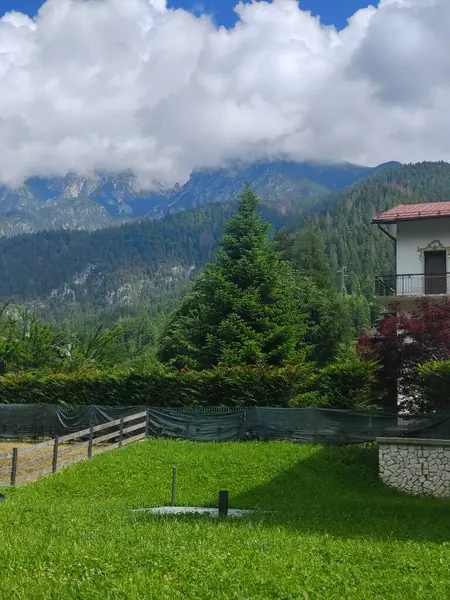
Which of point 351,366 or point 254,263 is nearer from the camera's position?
point 351,366

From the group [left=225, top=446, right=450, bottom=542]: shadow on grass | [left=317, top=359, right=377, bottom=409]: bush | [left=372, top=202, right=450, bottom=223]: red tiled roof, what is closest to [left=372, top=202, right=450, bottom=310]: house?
[left=372, top=202, right=450, bottom=223]: red tiled roof

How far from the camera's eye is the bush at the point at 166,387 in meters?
26.7

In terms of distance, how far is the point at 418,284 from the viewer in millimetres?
31969

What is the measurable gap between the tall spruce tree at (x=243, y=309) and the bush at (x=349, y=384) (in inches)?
325

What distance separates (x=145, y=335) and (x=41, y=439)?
13904 centimetres

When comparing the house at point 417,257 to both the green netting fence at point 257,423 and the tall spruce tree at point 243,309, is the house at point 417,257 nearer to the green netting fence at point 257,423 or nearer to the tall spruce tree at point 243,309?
the tall spruce tree at point 243,309

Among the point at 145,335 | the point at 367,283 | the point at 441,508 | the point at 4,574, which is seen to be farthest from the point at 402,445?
the point at 145,335

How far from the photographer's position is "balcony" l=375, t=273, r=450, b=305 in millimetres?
31547

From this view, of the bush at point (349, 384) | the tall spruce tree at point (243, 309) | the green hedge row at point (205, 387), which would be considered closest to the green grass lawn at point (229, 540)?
the bush at point (349, 384)

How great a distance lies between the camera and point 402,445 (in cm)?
1766

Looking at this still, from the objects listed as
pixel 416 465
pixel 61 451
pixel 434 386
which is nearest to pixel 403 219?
pixel 434 386

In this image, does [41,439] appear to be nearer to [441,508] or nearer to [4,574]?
[441,508]

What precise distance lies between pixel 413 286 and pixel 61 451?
18.7 meters

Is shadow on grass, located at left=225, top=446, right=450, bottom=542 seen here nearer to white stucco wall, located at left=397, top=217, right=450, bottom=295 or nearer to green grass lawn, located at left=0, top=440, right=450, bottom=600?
green grass lawn, located at left=0, top=440, right=450, bottom=600
